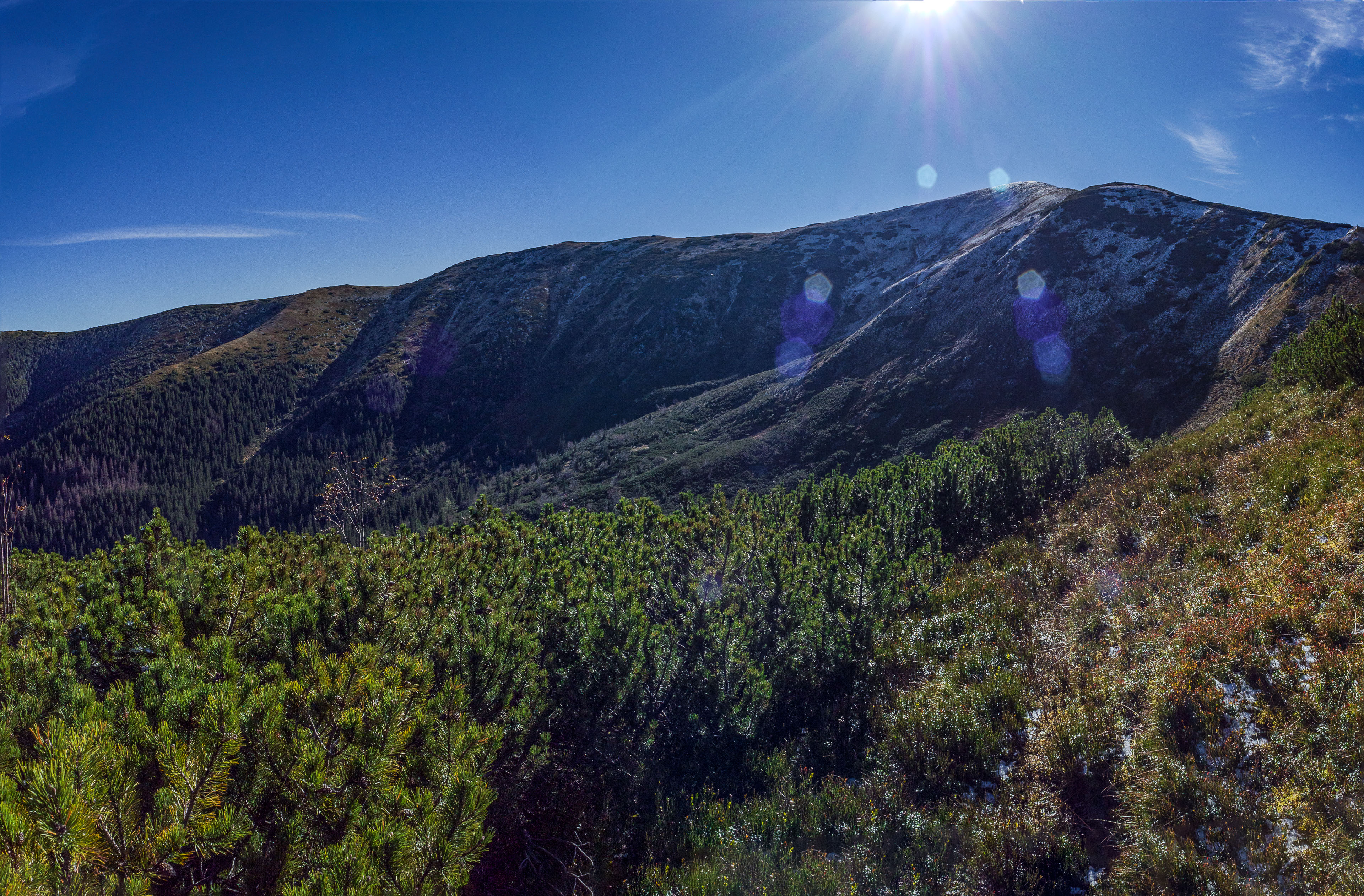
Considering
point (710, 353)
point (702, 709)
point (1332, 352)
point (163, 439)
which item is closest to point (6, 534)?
point (702, 709)

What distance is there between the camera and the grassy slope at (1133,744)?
149 inches

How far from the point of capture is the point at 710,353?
241 feet

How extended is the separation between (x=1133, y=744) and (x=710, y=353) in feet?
231

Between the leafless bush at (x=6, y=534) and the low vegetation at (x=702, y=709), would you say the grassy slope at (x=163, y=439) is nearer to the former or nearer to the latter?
the leafless bush at (x=6, y=534)

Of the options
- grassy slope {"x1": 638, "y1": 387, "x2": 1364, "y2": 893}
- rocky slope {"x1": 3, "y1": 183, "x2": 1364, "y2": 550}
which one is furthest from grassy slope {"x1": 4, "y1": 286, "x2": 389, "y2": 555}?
grassy slope {"x1": 638, "y1": 387, "x2": 1364, "y2": 893}

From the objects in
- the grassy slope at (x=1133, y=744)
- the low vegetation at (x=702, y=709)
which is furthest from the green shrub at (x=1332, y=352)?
the grassy slope at (x=1133, y=744)

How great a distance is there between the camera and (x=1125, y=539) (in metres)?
8.83

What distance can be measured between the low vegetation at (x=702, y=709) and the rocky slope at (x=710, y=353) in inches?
1046

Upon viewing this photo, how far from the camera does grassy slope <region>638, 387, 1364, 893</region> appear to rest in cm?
379

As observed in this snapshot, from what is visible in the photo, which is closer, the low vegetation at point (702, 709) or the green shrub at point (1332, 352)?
the low vegetation at point (702, 709)

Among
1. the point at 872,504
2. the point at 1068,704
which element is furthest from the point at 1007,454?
the point at 1068,704

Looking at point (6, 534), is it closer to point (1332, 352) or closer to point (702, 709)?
point (702, 709)

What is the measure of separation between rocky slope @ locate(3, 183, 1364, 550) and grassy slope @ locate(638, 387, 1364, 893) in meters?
25.8

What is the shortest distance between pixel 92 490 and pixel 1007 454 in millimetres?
117034
